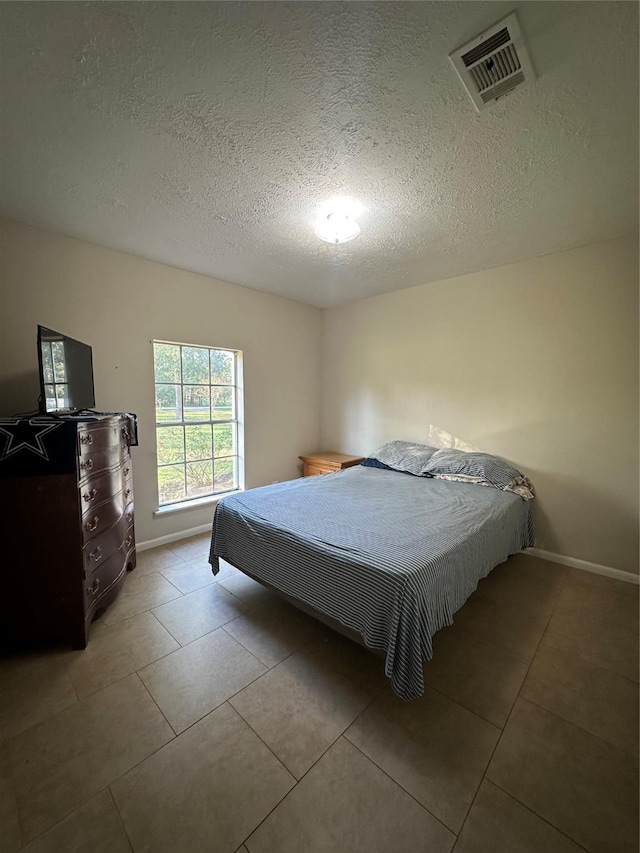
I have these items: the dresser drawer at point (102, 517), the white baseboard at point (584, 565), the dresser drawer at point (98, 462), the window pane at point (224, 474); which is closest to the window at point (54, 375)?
the dresser drawer at point (98, 462)

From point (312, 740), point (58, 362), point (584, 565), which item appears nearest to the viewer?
point (312, 740)

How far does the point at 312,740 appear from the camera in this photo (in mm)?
1320

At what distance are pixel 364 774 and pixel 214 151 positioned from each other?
2.76m

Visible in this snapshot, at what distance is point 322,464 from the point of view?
3953 millimetres

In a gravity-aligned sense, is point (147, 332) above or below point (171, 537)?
above

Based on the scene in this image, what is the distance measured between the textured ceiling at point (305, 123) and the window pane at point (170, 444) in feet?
5.42

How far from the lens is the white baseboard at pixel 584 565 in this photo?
2.51 metres

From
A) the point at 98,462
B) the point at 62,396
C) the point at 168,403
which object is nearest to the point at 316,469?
the point at 168,403

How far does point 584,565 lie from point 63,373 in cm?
416

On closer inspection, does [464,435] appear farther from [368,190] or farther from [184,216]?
[184,216]

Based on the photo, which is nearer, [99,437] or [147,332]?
[99,437]

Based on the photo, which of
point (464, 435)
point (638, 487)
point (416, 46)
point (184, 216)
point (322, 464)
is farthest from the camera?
point (322, 464)

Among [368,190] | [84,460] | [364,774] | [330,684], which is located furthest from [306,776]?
[368,190]

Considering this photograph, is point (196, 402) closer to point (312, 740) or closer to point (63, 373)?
point (63, 373)
